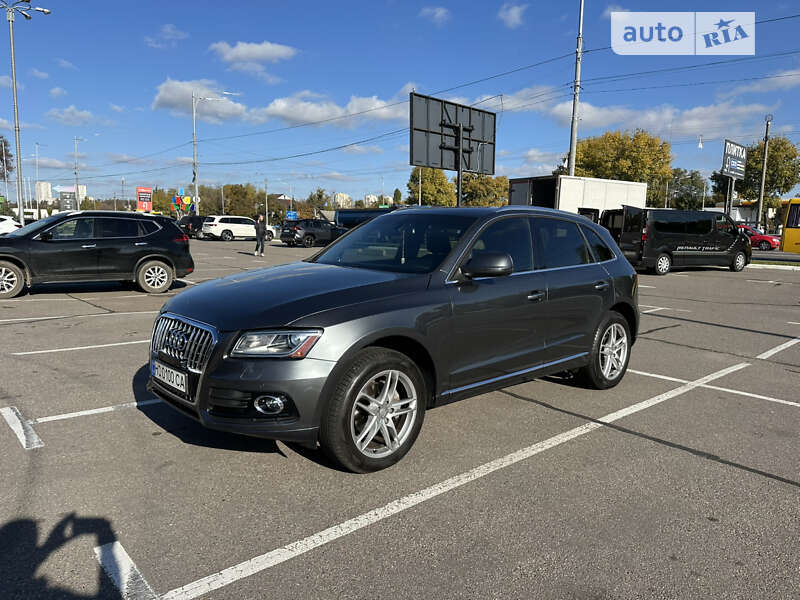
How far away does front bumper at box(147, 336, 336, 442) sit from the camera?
3121 mm

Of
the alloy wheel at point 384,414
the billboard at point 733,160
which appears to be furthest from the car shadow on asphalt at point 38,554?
the billboard at point 733,160

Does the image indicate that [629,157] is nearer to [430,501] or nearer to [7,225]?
[7,225]

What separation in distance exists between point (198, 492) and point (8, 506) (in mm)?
971

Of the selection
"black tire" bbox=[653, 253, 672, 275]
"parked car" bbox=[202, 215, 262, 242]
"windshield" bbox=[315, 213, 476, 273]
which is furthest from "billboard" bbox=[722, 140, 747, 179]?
"windshield" bbox=[315, 213, 476, 273]

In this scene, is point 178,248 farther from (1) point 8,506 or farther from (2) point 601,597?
(2) point 601,597

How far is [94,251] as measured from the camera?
1104 centimetres

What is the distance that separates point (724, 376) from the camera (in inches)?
242

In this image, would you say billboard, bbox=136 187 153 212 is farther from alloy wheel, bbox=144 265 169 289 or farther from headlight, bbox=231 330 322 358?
headlight, bbox=231 330 322 358

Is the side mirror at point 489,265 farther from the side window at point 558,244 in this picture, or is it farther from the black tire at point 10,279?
the black tire at point 10,279

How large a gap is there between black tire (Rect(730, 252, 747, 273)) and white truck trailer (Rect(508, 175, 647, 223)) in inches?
196

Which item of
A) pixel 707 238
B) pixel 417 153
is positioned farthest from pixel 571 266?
pixel 707 238

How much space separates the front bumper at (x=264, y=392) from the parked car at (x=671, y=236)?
17.1 metres

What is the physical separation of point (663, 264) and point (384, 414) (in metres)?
17.6

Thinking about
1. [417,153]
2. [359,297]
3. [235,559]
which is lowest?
[235,559]
